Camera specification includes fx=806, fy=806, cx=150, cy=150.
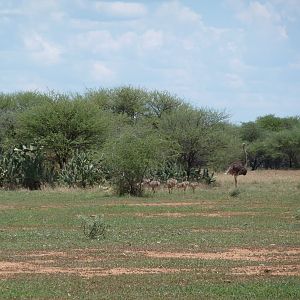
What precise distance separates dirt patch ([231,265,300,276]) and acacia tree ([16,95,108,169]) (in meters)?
39.3

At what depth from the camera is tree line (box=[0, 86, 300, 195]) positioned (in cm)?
4375

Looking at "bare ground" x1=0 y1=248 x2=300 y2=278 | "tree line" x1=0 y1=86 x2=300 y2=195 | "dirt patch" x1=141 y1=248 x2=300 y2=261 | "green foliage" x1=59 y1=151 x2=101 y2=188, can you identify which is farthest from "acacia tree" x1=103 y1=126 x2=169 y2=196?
"dirt patch" x1=141 y1=248 x2=300 y2=261

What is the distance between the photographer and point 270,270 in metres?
15.9

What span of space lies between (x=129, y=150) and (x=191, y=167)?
1607 cm

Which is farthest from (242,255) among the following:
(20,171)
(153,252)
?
(20,171)

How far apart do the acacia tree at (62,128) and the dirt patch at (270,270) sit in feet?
129

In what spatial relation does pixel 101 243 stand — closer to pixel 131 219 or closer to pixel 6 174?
pixel 131 219

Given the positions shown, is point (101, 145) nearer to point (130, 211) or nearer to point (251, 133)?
point (130, 211)

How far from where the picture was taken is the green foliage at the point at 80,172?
50.7 m

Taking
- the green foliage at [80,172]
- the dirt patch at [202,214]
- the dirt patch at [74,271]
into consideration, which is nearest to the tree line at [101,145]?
the green foliage at [80,172]

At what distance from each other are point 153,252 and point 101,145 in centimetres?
3785

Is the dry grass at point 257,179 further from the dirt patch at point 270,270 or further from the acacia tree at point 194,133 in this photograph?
the dirt patch at point 270,270

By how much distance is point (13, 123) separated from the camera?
59125 millimetres

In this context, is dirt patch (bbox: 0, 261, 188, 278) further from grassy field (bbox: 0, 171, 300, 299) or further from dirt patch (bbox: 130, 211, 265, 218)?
dirt patch (bbox: 130, 211, 265, 218)
